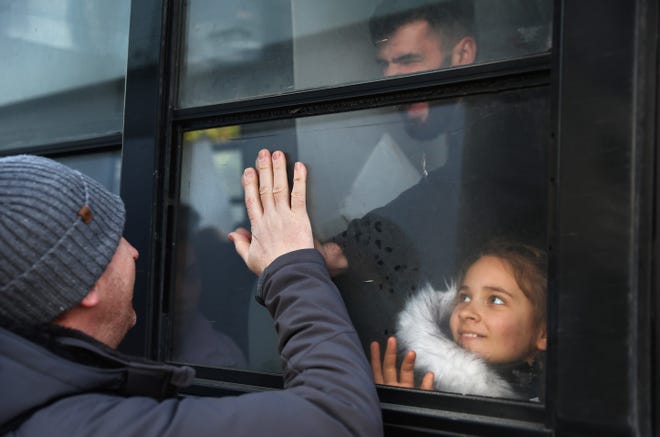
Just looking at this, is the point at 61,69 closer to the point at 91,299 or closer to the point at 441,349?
the point at 91,299

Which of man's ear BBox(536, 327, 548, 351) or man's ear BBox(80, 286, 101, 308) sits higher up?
man's ear BBox(80, 286, 101, 308)

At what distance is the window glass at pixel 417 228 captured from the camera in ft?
4.50

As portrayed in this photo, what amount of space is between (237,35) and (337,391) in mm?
1071

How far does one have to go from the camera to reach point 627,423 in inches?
45.9

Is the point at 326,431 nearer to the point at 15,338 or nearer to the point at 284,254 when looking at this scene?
the point at 284,254

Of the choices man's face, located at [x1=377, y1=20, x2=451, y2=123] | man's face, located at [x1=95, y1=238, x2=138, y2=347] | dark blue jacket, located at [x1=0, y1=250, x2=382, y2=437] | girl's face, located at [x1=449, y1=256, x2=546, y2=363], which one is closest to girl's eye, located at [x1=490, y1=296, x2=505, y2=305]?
girl's face, located at [x1=449, y1=256, x2=546, y2=363]

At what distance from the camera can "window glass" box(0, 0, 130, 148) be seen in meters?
2.14

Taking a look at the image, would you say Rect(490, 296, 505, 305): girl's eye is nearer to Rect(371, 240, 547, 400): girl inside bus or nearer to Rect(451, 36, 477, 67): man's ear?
Rect(371, 240, 547, 400): girl inside bus

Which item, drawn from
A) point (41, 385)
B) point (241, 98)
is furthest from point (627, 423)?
point (241, 98)

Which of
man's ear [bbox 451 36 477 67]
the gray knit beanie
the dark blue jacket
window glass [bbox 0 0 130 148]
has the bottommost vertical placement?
the dark blue jacket

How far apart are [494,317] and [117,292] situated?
825 millimetres

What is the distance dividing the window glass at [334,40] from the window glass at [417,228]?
0.34 ft

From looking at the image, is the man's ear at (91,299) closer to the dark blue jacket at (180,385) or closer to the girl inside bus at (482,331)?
the dark blue jacket at (180,385)

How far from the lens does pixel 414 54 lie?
1522 millimetres
